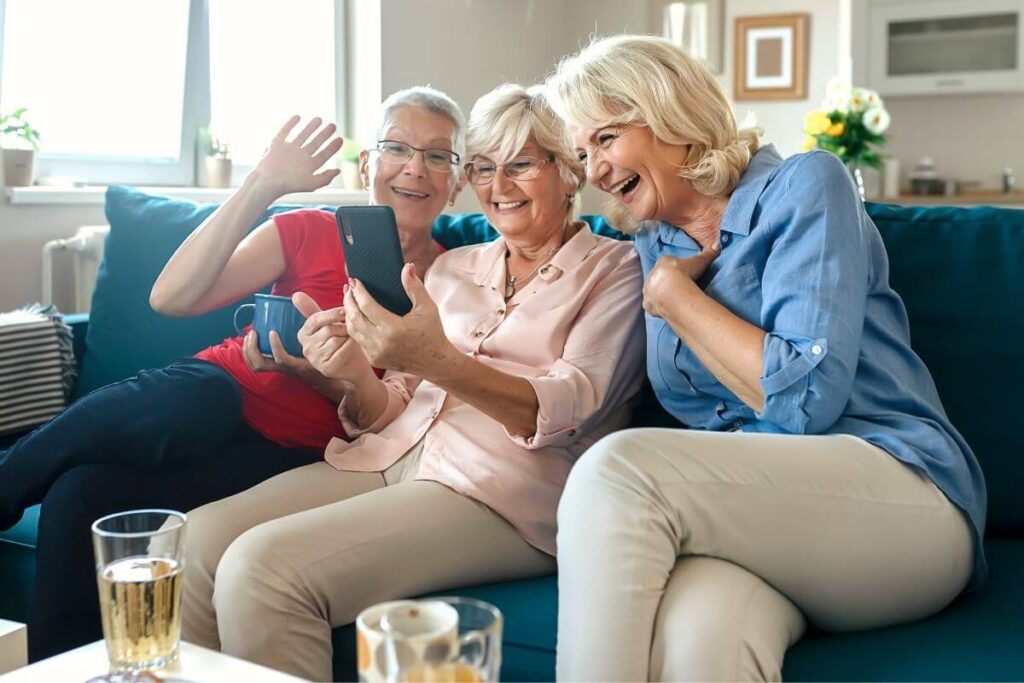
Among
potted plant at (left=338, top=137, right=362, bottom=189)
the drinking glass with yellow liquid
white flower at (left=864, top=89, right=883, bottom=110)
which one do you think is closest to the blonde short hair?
the drinking glass with yellow liquid

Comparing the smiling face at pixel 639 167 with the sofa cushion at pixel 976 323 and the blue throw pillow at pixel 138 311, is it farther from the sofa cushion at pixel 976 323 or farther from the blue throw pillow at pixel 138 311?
the blue throw pillow at pixel 138 311

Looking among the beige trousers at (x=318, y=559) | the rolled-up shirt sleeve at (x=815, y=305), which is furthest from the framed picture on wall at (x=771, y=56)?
the beige trousers at (x=318, y=559)

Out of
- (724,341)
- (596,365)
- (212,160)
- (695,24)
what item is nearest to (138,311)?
(596,365)

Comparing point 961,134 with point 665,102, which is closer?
point 665,102

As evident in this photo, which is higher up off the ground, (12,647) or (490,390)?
(490,390)

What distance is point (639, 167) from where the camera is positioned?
1623 mm

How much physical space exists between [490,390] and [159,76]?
2.55 m

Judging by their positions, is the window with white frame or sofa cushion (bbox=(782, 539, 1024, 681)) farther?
the window with white frame

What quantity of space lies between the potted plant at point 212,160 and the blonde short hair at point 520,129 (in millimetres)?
2044

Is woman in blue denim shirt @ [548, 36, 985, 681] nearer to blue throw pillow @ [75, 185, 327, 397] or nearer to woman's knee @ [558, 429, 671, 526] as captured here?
woman's knee @ [558, 429, 671, 526]

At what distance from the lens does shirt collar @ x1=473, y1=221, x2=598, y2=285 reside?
173 cm

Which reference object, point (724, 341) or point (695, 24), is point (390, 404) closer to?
point (724, 341)

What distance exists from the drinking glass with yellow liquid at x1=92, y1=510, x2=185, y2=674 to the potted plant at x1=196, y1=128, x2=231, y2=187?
109 inches

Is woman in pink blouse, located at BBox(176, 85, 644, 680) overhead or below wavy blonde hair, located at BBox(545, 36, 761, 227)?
below
